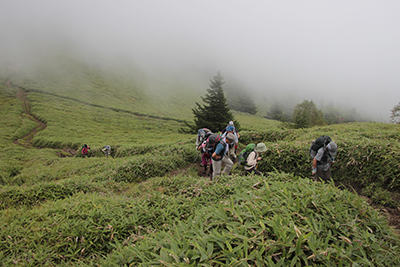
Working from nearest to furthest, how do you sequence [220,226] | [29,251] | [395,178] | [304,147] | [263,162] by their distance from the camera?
[220,226]
[29,251]
[395,178]
[304,147]
[263,162]

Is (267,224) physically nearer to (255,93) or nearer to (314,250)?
(314,250)

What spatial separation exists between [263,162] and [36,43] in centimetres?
14249

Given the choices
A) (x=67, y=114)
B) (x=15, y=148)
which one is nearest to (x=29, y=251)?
(x=15, y=148)

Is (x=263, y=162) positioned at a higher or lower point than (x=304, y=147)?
lower

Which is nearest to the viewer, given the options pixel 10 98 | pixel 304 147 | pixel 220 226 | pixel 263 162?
pixel 220 226

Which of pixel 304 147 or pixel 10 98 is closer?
pixel 304 147

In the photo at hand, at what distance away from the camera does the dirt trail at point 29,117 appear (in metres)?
23.0

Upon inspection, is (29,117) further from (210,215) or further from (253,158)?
(210,215)

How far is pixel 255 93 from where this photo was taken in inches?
4390

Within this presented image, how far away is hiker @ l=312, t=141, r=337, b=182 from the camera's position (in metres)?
5.69

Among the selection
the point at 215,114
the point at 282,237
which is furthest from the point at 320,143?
the point at 215,114

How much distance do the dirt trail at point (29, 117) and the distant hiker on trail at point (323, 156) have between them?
30513 millimetres

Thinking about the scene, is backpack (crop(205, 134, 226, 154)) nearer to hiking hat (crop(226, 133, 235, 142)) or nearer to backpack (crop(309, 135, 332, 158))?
hiking hat (crop(226, 133, 235, 142))

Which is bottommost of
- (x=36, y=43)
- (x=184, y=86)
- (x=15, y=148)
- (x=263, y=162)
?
(x=15, y=148)
